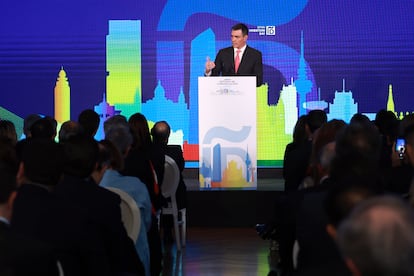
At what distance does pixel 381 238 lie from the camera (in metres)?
1.52

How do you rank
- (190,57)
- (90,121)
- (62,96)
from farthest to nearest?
(62,96) < (190,57) < (90,121)

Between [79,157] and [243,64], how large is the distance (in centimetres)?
524

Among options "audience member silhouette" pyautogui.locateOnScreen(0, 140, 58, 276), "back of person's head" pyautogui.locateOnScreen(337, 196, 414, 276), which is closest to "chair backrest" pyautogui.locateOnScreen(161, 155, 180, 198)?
"audience member silhouette" pyautogui.locateOnScreen(0, 140, 58, 276)

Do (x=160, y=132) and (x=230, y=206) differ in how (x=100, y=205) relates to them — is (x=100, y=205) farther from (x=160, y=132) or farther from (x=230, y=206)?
(x=230, y=206)

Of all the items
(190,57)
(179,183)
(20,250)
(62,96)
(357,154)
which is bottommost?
(179,183)

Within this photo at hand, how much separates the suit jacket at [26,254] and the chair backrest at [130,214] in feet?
4.57

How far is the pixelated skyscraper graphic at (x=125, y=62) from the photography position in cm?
1027

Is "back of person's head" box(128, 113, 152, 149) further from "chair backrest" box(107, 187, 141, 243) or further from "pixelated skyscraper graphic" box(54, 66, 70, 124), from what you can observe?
"pixelated skyscraper graphic" box(54, 66, 70, 124)

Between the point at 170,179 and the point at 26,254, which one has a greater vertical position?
the point at 26,254

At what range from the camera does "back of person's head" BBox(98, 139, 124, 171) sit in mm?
3761

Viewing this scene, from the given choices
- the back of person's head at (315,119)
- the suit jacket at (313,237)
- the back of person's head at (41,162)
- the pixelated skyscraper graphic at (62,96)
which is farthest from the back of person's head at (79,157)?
the pixelated skyscraper graphic at (62,96)

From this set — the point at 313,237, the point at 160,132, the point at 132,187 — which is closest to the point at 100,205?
the point at 132,187

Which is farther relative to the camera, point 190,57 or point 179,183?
point 190,57

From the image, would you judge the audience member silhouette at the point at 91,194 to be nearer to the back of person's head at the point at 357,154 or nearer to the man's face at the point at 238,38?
the back of person's head at the point at 357,154
